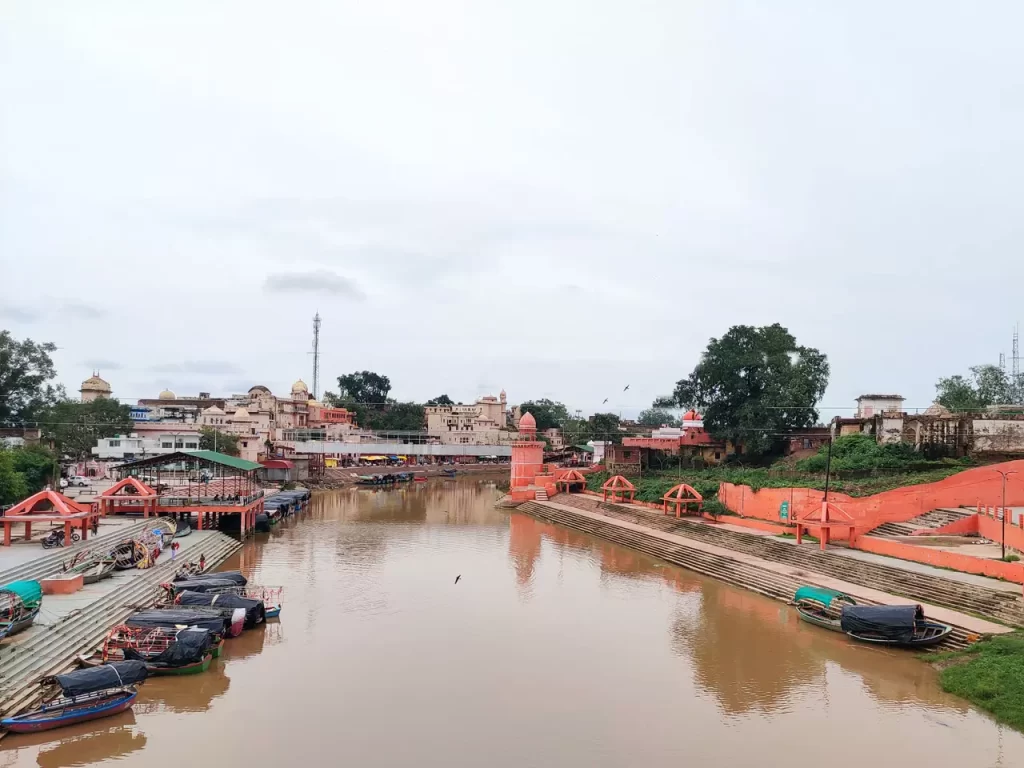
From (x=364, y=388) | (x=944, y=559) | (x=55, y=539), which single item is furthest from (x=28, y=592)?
(x=364, y=388)

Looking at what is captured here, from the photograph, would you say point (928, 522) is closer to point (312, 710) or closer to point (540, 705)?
point (540, 705)

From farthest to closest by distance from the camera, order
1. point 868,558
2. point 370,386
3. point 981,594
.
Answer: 1. point 370,386
2. point 868,558
3. point 981,594

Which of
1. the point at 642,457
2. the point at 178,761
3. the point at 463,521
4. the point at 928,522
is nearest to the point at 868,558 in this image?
the point at 928,522

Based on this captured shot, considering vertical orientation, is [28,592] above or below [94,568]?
above

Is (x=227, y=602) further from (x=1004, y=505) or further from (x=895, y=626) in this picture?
(x=1004, y=505)

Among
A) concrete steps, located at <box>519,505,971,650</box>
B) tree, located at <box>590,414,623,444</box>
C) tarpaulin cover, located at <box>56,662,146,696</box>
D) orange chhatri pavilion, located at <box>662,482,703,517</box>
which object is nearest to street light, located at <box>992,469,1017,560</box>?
concrete steps, located at <box>519,505,971,650</box>

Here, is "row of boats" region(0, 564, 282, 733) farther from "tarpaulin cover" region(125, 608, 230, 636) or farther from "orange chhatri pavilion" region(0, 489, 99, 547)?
"orange chhatri pavilion" region(0, 489, 99, 547)

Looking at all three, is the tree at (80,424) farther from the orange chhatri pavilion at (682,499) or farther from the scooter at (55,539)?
the orange chhatri pavilion at (682,499)
